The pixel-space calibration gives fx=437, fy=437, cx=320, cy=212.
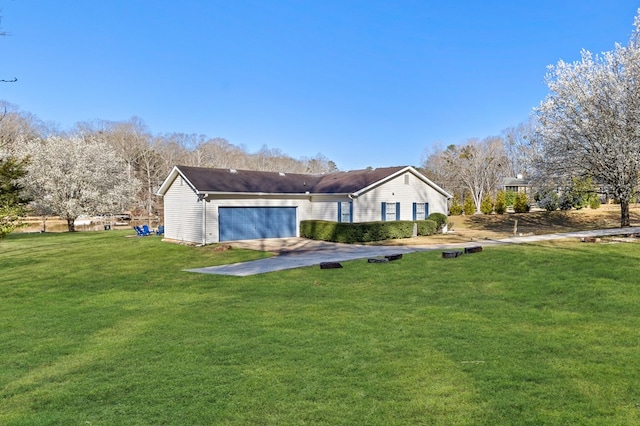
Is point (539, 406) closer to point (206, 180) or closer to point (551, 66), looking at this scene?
point (206, 180)

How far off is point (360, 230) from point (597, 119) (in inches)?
546

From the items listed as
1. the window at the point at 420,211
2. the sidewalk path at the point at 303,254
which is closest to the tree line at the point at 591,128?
the window at the point at 420,211

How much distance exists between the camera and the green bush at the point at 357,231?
71.7ft

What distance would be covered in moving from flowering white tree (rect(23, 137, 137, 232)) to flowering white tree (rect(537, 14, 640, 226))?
32400 mm

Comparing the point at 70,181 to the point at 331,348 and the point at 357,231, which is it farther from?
the point at 331,348

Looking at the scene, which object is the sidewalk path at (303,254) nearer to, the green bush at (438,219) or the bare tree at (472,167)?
the green bush at (438,219)

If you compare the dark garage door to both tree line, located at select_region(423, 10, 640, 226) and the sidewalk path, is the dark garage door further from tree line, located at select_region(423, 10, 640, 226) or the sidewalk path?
tree line, located at select_region(423, 10, 640, 226)

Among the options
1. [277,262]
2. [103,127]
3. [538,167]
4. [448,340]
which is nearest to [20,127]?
[103,127]

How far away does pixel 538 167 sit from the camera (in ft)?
86.8

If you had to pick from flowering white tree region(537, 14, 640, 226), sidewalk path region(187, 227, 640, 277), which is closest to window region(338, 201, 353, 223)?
sidewalk path region(187, 227, 640, 277)

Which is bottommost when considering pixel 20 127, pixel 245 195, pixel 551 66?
pixel 245 195

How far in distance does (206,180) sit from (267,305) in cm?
1547

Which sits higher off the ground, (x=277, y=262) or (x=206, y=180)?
(x=206, y=180)

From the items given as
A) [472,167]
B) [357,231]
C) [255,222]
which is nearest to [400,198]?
[357,231]
